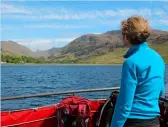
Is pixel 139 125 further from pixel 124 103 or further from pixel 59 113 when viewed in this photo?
pixel 59 113

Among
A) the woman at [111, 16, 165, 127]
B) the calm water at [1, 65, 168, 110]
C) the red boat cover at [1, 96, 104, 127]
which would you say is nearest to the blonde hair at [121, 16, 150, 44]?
the woman at [111, 16, 165, 127]

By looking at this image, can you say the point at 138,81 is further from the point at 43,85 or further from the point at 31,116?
the point at 43,85

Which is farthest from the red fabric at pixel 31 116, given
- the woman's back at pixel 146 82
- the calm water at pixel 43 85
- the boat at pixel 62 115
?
the calm water at pixel 43 85

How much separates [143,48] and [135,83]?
14.7 inches

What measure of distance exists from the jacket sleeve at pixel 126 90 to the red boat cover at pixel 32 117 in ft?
7.93

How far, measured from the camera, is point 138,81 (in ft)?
10.5

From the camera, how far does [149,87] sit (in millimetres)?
3248

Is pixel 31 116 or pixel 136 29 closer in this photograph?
pixel 136 29

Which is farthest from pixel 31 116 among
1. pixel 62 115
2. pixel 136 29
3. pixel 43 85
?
pixel 43 85

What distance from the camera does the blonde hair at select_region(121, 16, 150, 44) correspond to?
3264 millimetres

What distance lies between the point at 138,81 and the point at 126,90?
15 centimetres

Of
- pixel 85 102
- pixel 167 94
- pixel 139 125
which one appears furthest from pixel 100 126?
pixel 139 125

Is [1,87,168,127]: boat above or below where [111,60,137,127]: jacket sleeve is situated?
below

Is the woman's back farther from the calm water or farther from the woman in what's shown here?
the calm water
